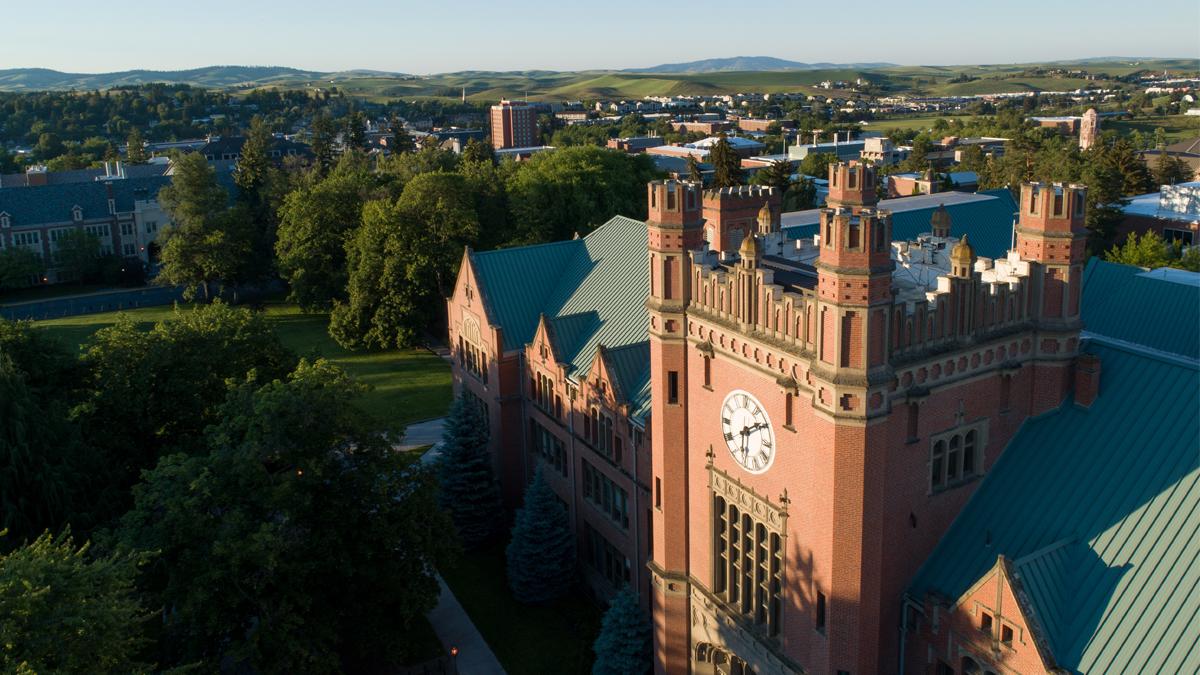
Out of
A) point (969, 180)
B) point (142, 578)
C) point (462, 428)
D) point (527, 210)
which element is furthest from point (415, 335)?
point (969, 180)

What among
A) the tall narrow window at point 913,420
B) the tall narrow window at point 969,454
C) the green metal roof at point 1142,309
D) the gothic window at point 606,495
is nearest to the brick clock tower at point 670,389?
the gothic window at point 606,495

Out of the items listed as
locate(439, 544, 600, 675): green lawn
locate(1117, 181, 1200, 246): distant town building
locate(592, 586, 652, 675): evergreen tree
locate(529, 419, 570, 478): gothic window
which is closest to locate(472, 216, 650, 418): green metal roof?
locate(529, 419, 570, 478): gothic window

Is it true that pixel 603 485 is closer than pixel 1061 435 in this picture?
No

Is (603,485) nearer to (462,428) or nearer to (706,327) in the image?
(462,428)

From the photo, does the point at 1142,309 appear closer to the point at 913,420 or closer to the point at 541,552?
the point at 913,420

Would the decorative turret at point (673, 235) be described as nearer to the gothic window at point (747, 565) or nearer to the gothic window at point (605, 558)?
the gothic window at point (747, 565)
